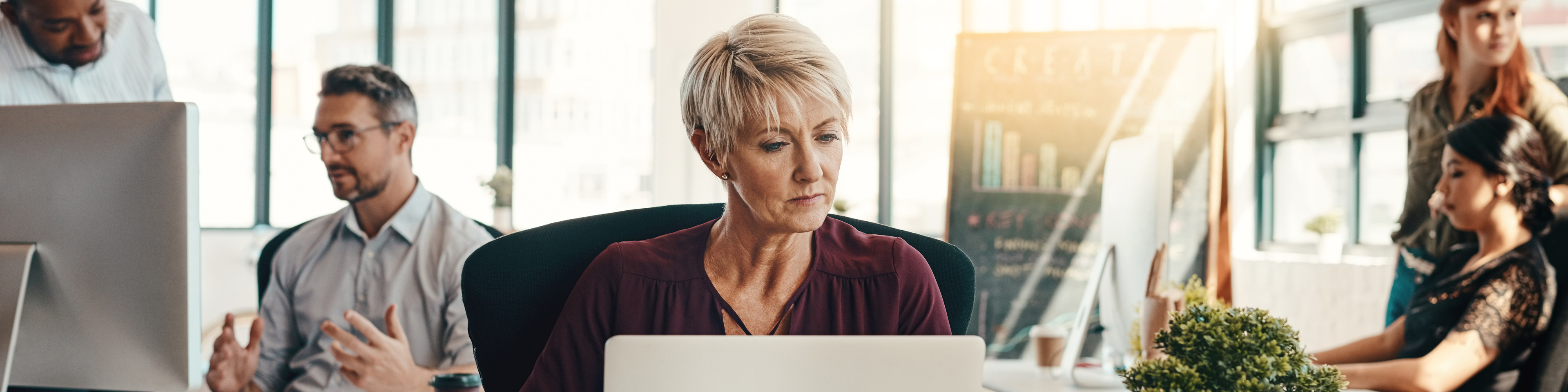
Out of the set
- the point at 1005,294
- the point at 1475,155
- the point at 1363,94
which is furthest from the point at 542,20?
the point at 1475,155

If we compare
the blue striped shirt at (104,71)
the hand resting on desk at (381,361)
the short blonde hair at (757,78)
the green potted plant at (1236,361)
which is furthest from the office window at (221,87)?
the green potted plant at (1236,361)

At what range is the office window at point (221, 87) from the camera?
201 inches

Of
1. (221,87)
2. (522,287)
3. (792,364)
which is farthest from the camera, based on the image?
(221,87)

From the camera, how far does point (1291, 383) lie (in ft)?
3.84

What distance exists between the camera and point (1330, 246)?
408cm

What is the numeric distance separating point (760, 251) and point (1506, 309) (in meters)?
2.23

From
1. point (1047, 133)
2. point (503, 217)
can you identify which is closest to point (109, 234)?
point (1047, 133)

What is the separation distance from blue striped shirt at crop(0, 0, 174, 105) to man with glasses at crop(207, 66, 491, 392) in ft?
1.73

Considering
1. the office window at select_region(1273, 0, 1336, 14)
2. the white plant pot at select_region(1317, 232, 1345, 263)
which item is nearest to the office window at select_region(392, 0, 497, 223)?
the office window at select_region(1273, 0, 1336, 14)

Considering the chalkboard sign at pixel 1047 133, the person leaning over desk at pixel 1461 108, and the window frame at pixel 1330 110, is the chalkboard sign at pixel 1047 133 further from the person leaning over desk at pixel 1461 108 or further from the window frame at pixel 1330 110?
the window frame at pixel 1330 110

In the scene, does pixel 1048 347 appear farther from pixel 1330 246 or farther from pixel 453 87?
pixel 453 87

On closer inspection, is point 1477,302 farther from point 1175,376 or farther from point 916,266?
point 916,266

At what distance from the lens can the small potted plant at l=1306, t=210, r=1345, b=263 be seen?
160 inches

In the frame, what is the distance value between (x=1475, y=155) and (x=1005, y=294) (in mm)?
1639
